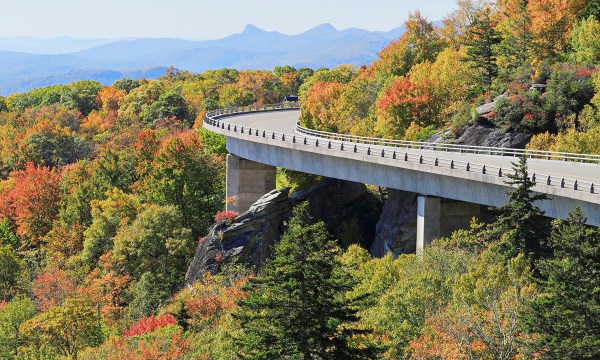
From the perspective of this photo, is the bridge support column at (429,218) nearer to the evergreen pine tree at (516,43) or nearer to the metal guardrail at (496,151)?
the metal guardrail at (496,151)

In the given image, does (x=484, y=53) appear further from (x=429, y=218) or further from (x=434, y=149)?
(x=429, y=218)

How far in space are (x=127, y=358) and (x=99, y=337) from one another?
11054 millimetres

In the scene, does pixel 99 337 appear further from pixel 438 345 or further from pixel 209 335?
pixel 438 345

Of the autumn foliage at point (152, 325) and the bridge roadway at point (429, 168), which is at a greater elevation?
the bridge roadway at point (429, 168)

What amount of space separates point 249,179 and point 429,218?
27.4 meters

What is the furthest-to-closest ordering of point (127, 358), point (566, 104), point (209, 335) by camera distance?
1. point (566, 104)
2. point (209, 335)
3. point (127, 358)

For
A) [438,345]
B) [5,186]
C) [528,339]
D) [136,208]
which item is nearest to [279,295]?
[438,345]

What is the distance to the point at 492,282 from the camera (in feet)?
103

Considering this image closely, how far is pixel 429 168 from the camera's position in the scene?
4638 cm

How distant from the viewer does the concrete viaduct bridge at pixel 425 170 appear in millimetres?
39312

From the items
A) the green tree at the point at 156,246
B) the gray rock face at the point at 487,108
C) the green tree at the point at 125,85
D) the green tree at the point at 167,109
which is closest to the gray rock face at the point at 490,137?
the gray rock face at the point at 487,108

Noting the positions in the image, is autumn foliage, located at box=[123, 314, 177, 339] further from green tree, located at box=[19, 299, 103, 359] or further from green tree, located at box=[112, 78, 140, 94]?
green tree, located at box=[112, 78, 140, 94]

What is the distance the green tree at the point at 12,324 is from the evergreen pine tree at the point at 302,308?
965 inches

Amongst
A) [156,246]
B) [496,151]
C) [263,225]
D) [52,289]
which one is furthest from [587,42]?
[52,289]
